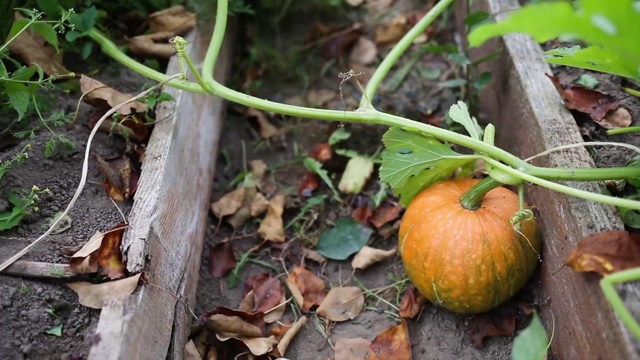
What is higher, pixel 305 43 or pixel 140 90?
pixel 140 90

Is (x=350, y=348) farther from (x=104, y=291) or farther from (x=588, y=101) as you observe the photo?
(x=588, y=101)

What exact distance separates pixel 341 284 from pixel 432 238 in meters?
0.44

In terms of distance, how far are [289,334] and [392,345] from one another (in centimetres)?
30

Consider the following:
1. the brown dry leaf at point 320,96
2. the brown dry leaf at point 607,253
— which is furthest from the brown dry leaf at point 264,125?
the brown dry leaf at point 607,253

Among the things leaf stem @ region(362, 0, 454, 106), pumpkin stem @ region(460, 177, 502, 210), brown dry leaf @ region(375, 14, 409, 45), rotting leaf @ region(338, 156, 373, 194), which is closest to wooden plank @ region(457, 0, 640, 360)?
pumpkin stem @ region(460, 177, 502, 210)

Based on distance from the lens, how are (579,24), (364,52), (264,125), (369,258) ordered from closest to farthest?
(579,24) → (369,258) → (264,125) → (364,52)

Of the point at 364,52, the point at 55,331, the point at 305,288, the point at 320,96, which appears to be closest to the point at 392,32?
the point at 364,52

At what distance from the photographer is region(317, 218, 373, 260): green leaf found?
2092 mm

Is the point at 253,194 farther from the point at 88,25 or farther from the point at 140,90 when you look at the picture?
the point at 88,25

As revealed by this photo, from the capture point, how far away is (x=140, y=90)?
2.09 m

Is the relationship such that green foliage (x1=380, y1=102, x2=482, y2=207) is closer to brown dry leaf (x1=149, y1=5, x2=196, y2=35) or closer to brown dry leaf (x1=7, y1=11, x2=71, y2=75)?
brown dry leaf (x1=149, y1=5, x2=196, y2=35)

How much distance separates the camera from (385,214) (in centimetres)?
216

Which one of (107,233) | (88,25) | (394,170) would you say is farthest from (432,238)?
(88,25)

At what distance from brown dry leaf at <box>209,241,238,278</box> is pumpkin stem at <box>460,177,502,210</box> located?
77 centimetres
